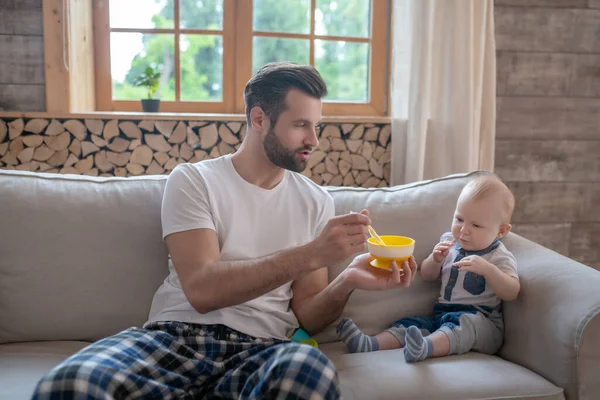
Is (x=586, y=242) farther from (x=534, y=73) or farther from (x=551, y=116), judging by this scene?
(x=534, y=73)

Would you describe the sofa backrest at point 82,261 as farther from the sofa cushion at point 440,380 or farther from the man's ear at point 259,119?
the man's ear at point 259,119

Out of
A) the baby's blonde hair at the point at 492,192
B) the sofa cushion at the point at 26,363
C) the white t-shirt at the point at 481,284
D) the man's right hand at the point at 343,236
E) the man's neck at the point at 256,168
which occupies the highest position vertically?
the man's neck at the point at 256,168

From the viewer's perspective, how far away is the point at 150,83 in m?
2.77

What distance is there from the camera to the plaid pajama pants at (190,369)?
1215 millimetres

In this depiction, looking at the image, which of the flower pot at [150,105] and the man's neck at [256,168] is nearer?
the man's neck at [256,168]

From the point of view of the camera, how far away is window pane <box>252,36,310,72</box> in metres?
2.96

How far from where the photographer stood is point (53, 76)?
8.54ft

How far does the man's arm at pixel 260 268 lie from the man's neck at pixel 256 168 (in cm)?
32

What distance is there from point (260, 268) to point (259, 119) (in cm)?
51

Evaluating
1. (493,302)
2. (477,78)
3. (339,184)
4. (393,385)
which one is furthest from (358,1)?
(393,385)

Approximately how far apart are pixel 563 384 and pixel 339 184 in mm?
1494

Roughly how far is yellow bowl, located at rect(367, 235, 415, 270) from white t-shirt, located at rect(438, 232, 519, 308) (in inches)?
15.8

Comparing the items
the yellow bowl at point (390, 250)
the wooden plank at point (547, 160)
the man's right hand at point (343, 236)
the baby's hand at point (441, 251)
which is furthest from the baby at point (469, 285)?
the wooden plank at point (547, 160)

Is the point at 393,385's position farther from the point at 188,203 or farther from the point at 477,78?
the point at 477,78
